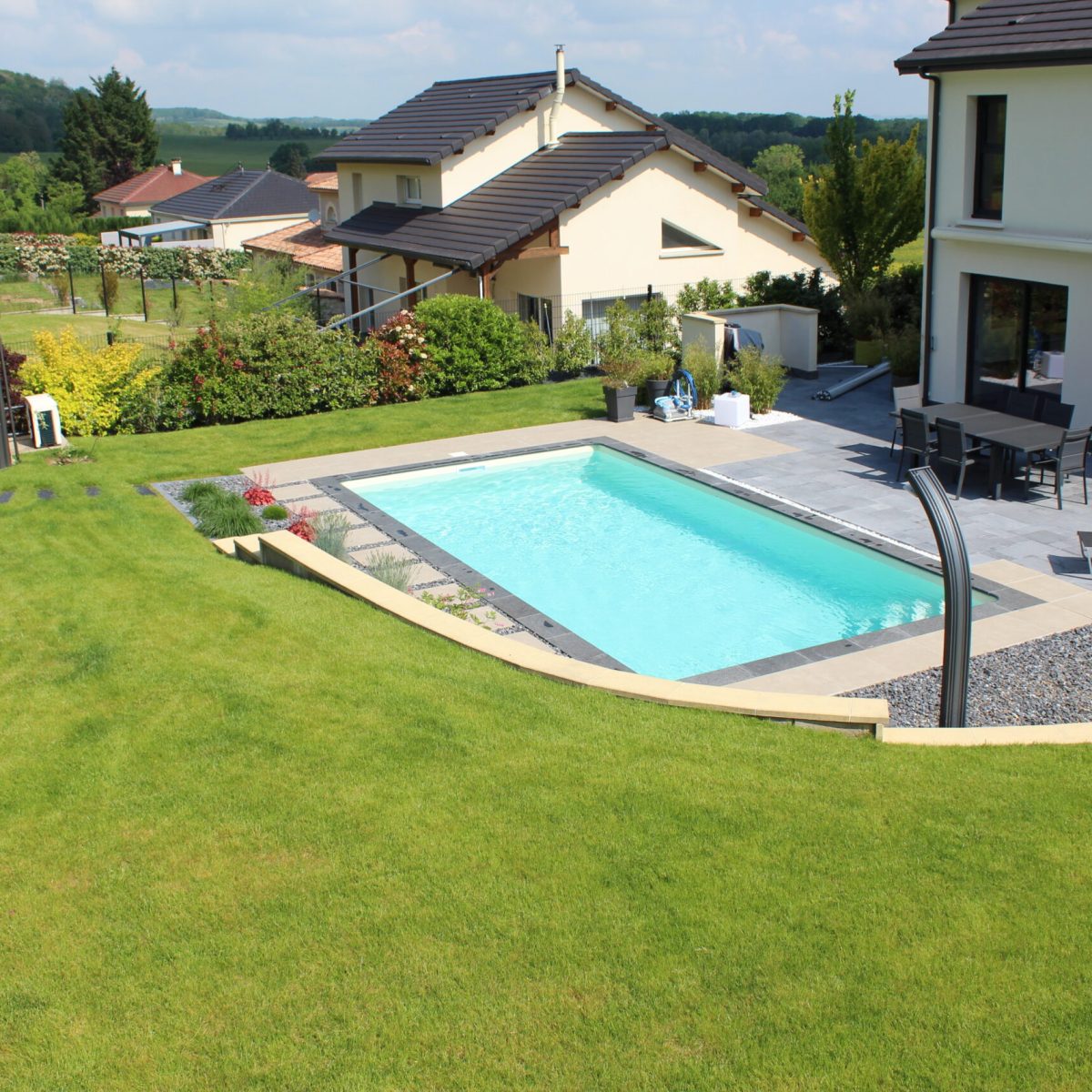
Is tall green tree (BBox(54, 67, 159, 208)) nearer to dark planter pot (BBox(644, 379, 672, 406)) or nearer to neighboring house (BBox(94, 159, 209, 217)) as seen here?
neighboring house (BBox(94, 159, 209, 217))

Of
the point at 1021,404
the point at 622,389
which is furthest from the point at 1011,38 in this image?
the point at 622,389

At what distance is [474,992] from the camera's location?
15.7 ft

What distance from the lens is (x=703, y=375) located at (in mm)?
20406

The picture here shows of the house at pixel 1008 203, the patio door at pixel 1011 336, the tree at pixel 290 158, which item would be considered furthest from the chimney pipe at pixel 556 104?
the tree at pixel 290 158

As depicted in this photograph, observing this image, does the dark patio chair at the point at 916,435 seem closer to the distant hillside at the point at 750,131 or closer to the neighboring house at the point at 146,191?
the neighboring house at the point at 146,191

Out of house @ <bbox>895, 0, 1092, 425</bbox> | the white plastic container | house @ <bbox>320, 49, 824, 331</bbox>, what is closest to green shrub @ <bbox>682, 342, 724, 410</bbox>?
the white plastic container

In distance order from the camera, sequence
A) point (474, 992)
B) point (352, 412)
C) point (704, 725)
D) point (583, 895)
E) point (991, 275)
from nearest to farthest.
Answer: point (474, 992) → point (583, 895) → point (704, 725) → point (991, 275) → point (352, 412)

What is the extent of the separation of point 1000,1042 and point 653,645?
7.05m

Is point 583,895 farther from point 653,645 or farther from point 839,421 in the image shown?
point 839,421

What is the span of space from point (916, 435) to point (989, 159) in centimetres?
511

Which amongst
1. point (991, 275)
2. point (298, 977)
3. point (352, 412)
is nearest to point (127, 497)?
point (352, 412)

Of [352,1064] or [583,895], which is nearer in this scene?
[352,1064]

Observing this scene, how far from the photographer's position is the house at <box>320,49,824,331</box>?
82.9 feet

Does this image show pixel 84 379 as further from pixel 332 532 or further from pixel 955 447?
pixel 955 447
